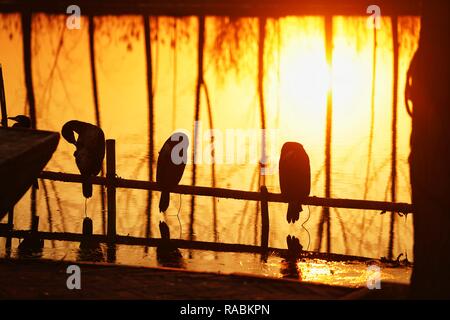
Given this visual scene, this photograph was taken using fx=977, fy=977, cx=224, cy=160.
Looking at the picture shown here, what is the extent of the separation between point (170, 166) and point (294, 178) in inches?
68.1

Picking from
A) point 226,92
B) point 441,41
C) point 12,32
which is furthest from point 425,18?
point 12,32

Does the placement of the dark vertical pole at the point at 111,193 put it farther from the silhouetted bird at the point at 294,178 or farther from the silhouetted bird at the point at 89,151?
the silhouetted bird at the point at 294,178

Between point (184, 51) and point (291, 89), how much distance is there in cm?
298

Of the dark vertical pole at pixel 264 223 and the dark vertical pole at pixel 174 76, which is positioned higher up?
the dark vertical pole at pixel 174 76

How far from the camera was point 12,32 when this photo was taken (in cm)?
2448

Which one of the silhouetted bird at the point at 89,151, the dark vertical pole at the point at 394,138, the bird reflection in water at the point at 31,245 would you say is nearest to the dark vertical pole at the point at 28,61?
the silhouetted bird at the point at 89,151

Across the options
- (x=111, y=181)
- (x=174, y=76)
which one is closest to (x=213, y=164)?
(x=174, y=76)

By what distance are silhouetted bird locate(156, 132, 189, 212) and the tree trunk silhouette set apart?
6.55m

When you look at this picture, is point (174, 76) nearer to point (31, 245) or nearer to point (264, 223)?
point (264, 223)

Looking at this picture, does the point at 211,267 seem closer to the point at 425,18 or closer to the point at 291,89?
the point at 425,18

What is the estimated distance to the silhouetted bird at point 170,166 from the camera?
40.9 feet

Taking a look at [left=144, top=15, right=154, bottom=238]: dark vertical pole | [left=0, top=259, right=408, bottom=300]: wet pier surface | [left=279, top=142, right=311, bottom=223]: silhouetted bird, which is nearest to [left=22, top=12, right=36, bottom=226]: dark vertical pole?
[left=144, top=15, right=154, bottom=238]: dark vertical pole

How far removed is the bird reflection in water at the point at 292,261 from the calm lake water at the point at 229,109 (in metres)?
0.28

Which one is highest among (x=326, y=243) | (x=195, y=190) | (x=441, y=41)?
(x=441, y=41)
